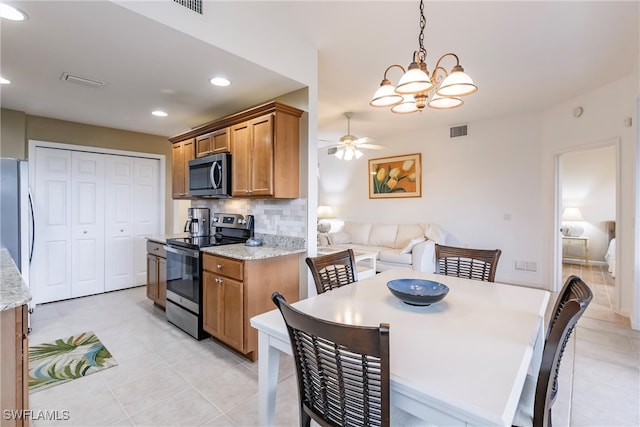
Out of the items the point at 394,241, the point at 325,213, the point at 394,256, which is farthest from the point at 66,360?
the point at 325,213

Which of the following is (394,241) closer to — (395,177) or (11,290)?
(395,177)

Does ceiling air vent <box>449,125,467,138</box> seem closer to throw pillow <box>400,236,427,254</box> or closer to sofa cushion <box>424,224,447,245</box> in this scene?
sofa cushion <box>424,224,447,245</box>

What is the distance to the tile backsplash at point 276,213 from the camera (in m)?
2.94

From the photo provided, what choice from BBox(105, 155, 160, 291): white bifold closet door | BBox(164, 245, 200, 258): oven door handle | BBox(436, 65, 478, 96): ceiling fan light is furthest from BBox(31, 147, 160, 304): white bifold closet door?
BBox(436, 65, 478, 96): ceiling fan light

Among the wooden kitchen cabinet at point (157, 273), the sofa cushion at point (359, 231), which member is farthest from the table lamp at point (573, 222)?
the wooden kitchen cabinet at point (157, 273)

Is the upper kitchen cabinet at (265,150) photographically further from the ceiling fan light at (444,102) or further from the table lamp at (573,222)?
the table lamp at (573,222)

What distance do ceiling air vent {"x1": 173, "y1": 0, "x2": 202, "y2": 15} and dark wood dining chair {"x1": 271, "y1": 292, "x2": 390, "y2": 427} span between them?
6.71ft

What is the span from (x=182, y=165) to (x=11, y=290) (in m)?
2.84

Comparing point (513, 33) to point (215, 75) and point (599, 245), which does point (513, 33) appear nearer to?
point (215, 75)

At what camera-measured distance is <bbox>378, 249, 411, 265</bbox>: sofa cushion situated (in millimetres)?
5034

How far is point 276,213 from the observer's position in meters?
3.19

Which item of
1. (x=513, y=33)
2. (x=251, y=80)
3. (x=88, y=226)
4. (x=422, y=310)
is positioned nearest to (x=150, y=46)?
(x=251, y=80)

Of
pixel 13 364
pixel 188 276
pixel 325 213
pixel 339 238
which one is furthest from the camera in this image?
A: pixel 325 213

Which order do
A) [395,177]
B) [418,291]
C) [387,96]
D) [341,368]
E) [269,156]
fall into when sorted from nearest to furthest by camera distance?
[341,368] → [418,291] → [387,96] → [269,156] → [395,177]
